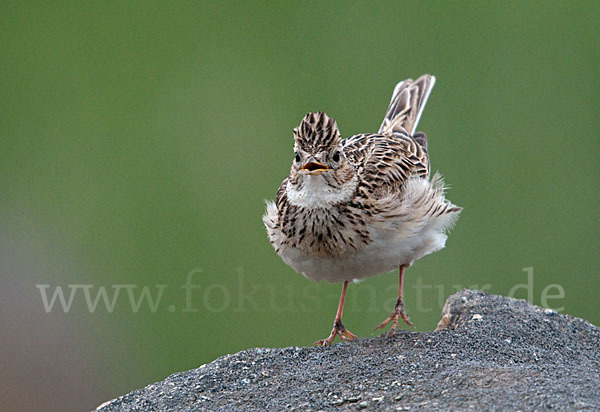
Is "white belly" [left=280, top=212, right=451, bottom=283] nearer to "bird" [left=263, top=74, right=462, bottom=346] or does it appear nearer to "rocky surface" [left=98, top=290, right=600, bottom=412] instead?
"bird" [left=263, top=74, right=462, bottom=346]

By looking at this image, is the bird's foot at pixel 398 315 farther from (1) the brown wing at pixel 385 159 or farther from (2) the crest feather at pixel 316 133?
(2) the crest feather at pixel 316 133

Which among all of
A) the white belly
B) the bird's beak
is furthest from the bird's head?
the white belly

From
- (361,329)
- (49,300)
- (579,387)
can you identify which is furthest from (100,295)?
(579,387)

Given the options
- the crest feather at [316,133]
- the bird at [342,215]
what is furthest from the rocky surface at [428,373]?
the crest feather at [316,133]

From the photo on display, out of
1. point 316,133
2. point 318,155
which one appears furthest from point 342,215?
point 316,133

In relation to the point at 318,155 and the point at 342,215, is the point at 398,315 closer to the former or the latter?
the point at 342,215

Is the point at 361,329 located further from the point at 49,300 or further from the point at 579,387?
the point at 579,387
